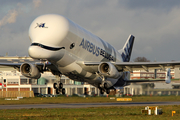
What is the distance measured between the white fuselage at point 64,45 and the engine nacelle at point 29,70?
3876mm

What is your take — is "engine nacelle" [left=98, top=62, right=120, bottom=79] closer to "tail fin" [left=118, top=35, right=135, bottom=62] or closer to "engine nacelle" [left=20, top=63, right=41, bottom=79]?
"engine nacelle" [left=20, top=63, right=41, bottom=79]

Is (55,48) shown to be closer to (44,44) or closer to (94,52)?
(44,44)

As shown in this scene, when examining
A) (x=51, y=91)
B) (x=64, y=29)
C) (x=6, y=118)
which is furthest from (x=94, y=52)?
(x=51, y=91)

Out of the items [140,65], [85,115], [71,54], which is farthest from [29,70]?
[140,65]

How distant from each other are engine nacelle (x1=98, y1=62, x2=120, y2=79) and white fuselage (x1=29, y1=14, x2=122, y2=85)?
54.9 inches

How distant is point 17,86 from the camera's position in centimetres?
9744

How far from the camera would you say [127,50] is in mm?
54656

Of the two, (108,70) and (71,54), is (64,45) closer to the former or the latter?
(71,54)

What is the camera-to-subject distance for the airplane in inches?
1244

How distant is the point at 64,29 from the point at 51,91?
6561 cm

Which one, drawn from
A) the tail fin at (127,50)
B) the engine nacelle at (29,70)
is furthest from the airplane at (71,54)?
the tail fin at (127,50)

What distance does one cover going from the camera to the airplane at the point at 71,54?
31.6m

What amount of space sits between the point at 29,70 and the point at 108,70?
949 cm

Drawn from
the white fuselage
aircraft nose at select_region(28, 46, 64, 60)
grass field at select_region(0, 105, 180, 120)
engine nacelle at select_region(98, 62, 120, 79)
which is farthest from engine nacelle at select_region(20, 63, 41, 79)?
engine nacelle at select_region(98, 62, 120, 79)
